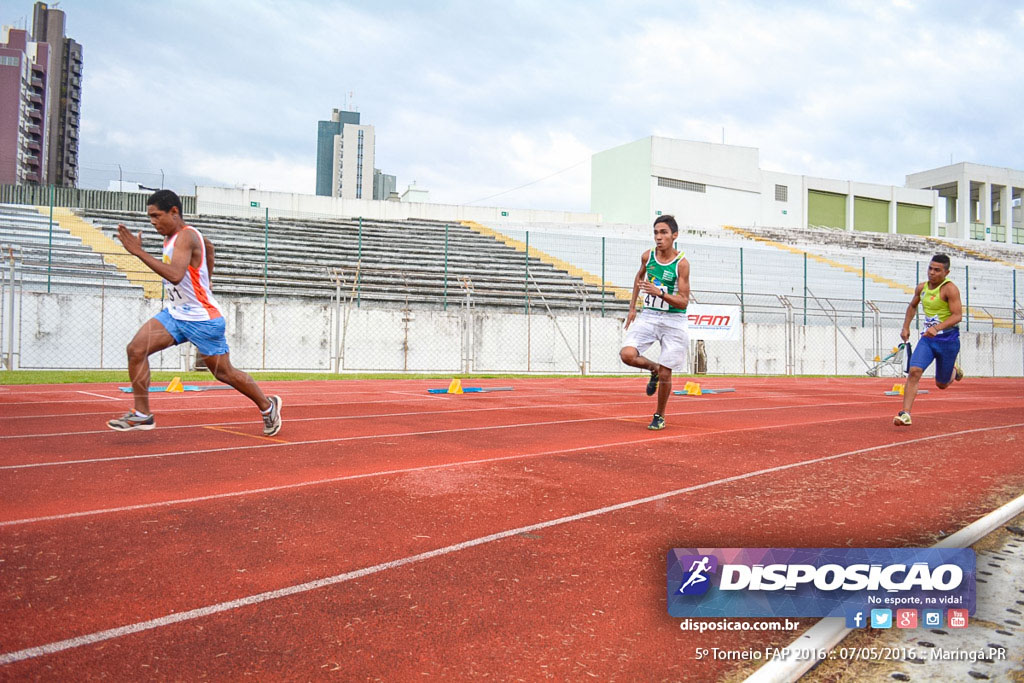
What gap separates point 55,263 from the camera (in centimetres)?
1725

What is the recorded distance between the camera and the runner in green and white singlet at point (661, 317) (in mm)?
6785

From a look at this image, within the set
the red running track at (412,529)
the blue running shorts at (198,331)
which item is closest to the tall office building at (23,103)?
the blue running shorts at (198,331)

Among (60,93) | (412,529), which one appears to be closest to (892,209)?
(412,529)

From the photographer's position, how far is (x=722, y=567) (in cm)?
247

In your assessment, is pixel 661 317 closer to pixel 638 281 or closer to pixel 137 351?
pixel 638 281

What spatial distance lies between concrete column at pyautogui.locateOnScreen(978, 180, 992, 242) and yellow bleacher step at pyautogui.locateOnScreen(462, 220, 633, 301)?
41.8 metres

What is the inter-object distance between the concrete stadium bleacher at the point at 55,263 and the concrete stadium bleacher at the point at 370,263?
202 centimetres

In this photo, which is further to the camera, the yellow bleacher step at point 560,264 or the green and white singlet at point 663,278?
the yellow bleacher step at point 560,264

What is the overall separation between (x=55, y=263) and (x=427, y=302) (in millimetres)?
9004

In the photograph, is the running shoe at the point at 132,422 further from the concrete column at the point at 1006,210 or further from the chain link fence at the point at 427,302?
the concrete column at the point at 1006,210

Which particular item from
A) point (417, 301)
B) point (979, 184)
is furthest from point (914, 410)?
point (979, 184)

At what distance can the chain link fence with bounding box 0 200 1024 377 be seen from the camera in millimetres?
16422

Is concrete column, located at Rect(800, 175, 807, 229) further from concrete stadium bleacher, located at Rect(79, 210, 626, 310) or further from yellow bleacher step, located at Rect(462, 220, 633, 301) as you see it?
concrete stadium bleacher, located at Rect(79, 210, 626, 310)

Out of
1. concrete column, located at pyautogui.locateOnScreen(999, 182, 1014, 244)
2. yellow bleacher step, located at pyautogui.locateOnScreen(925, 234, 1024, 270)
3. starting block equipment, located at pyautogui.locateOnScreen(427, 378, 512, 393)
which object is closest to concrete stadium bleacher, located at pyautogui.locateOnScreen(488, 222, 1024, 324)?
yellow bleacher step, located at pyautogui.locateOnScreen(925, 234, 1024, 270)
